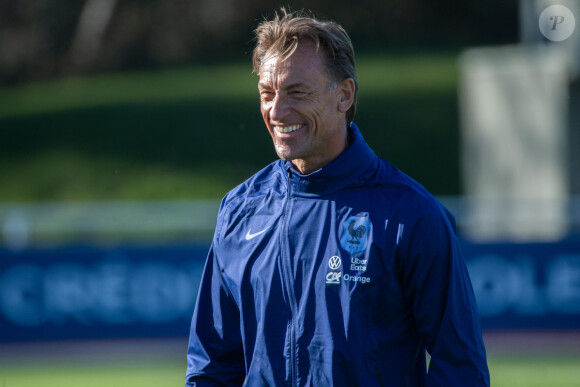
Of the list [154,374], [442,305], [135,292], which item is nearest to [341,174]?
[442,305]

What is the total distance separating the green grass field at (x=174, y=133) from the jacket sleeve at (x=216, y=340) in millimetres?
16698

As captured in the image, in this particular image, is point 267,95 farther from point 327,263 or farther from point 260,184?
point 327,263

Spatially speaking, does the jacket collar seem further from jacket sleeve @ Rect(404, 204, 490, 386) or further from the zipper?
jacket sleeve @ Rect(404, 204, 490, 386)

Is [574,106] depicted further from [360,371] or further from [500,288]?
[360,371]

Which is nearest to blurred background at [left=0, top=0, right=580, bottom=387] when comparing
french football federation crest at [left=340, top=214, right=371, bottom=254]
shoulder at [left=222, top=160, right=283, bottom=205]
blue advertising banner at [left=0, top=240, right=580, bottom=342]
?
blue advertising banner at [left=0, top=240, right=580, bottom=342]

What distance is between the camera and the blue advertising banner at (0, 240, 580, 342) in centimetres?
891

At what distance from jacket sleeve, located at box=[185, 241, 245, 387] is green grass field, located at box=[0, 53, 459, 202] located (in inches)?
657

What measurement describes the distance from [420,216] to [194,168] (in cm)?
1836

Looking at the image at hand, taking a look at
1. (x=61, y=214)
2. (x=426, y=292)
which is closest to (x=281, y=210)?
(x=426, y=292)

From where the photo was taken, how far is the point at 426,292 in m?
2.68

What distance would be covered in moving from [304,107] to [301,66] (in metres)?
0.13

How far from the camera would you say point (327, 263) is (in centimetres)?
274

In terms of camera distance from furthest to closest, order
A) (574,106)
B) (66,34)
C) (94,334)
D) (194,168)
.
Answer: (66,34), (194,168), (574,106), (94,334)

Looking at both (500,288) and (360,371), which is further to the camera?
(500,288)
